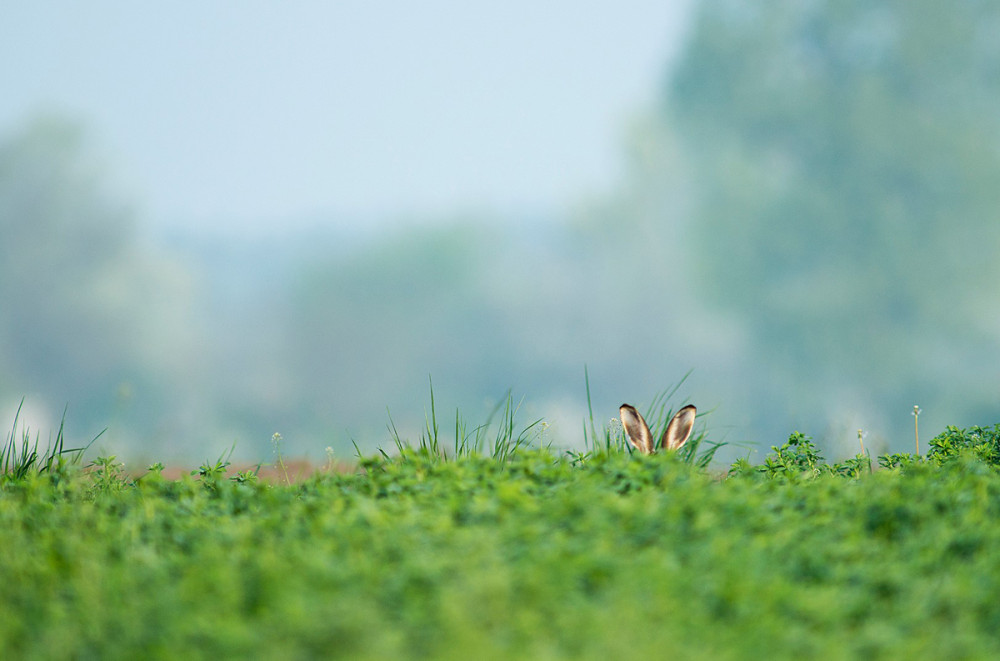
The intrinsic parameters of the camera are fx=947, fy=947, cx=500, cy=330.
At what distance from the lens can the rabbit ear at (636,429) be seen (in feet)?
25.7

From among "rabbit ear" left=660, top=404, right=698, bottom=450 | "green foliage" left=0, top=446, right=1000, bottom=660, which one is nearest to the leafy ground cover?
"green foliage" left=0, top=446, right=1000, bottom=660

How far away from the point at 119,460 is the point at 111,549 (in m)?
3.33

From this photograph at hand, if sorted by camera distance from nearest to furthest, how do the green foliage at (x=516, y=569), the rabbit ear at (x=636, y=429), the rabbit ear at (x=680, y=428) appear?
1. the green foliage at (x=516, y=569)
2. the rabbit ear at (x=636, y=429)
3. the rabbit ear at (x=680, y=428)

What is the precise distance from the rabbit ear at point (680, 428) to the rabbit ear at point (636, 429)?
17 cm

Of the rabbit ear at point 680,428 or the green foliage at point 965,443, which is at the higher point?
the rabbit ear at point 680,428

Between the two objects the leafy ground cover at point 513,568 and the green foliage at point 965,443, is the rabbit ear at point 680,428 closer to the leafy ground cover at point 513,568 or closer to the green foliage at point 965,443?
the leafy ground cover at point 513,568

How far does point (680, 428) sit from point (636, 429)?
0.41 m

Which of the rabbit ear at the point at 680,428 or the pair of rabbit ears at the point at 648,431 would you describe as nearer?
the pair of rabbit ears at the point at 648,431

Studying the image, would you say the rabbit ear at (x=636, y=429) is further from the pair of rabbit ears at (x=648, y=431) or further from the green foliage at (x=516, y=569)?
the green foliage at (x=516, y=569)

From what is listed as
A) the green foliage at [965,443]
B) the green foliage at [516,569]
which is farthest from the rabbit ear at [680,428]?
the green foliage at [965,443]

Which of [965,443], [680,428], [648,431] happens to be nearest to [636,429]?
[648,431]

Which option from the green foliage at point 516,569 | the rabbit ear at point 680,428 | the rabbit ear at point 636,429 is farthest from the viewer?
the rabbit ear at point 680,428

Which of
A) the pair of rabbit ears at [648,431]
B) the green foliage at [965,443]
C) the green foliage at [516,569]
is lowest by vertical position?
the green foliage at [516,569]

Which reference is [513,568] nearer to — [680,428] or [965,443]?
[680,428]
